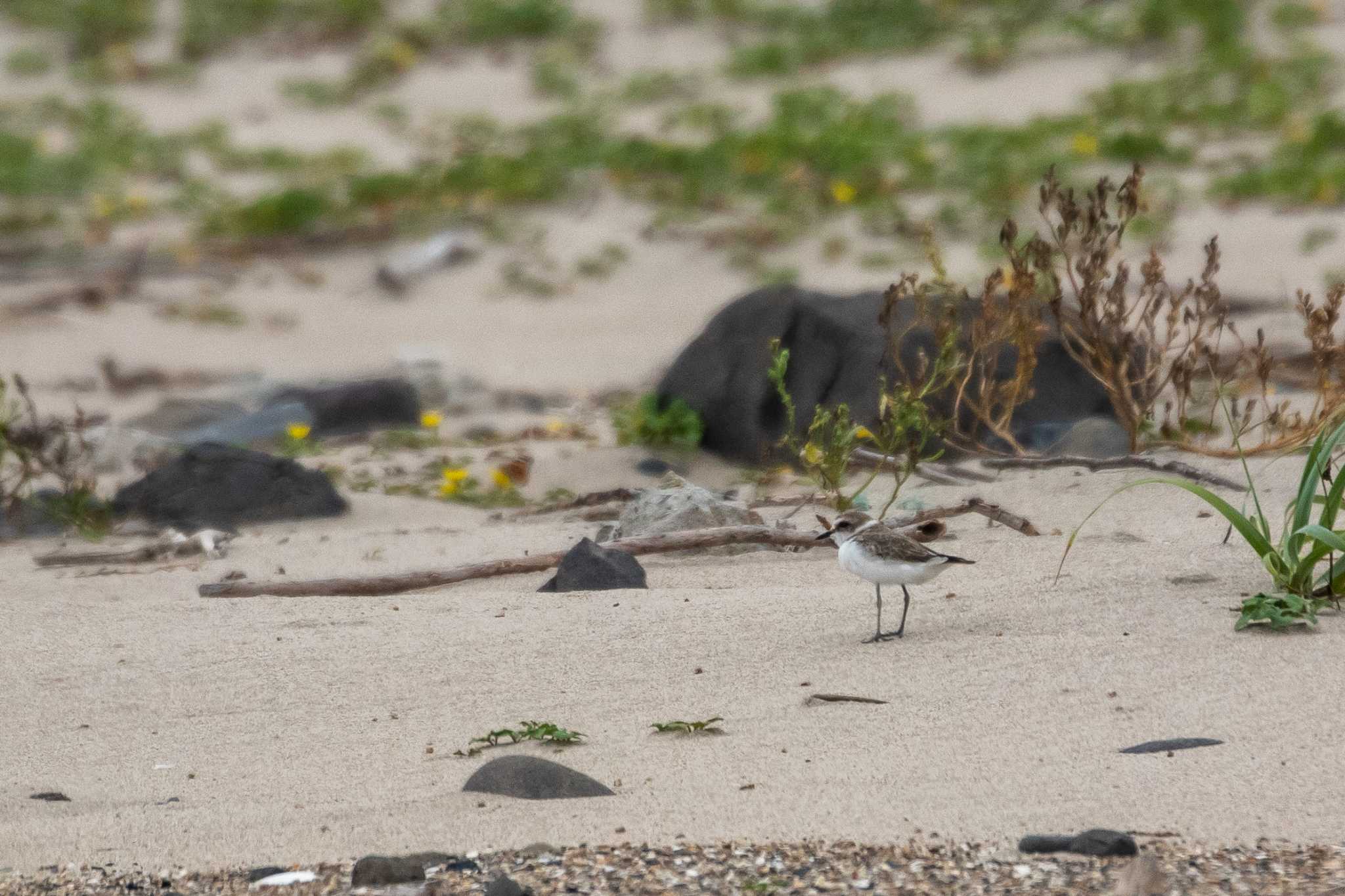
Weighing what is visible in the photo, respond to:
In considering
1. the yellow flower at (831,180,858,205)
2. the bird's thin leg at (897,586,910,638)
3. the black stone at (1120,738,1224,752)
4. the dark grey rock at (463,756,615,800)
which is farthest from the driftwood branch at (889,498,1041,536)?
the yellow flower at (831,180,858,205)

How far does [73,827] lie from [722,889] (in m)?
1.31

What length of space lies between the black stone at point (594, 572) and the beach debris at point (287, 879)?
5.85ft

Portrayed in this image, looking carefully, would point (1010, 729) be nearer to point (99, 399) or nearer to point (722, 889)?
point (722, 889)

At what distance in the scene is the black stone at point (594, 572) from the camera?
4.80m

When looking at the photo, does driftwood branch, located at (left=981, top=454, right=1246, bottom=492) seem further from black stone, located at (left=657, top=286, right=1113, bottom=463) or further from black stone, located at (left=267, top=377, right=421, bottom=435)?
black stone, located at (left=267, top=377, right=421, bottom=435)

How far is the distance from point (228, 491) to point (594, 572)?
2.03m

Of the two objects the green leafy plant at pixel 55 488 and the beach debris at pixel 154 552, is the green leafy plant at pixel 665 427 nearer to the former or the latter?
the beach debris at pixel 154 552

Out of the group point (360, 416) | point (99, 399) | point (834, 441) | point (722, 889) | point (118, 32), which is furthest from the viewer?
point (118, 32)

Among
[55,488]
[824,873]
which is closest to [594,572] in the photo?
[824,873]

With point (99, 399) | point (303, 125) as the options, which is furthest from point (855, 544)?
point (303, 125)

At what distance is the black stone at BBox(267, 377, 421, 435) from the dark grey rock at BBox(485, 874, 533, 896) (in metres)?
5.12

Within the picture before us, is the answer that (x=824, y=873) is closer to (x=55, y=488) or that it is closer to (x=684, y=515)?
(x=684, y=515)

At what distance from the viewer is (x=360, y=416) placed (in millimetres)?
8039

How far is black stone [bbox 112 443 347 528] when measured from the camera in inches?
247
